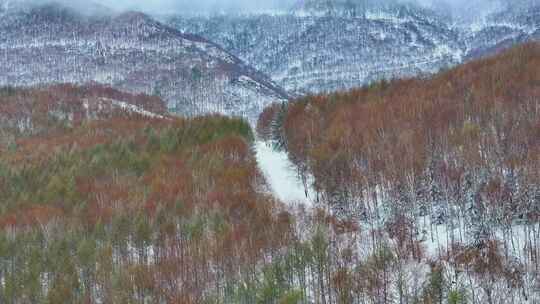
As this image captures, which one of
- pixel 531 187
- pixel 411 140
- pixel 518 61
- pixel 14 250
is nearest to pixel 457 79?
pixel 518 61

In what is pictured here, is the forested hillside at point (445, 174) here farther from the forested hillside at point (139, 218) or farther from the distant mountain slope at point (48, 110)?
the distant mountain slope at point (48, 110)

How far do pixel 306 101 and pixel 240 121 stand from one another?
48.3 feet

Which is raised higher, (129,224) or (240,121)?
(240,121)

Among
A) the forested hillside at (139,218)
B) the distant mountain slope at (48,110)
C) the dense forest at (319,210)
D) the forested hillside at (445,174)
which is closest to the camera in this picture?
the forested hillside at (445,174)

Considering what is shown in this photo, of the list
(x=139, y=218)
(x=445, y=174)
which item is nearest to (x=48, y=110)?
(x=139, y=218)

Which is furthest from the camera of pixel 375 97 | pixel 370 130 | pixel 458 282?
pixel 375 97

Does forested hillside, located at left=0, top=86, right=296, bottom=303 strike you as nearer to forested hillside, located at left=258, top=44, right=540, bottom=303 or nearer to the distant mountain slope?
forested hillside, located at left=258, top=44, right=540, bottom=303

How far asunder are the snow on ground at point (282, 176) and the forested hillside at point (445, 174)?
2014 millimetres

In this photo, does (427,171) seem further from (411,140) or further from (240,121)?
(240,121)

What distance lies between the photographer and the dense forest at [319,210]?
43781mm

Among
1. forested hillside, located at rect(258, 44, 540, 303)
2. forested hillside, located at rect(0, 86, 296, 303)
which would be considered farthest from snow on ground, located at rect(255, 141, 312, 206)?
forested hillside, located at rect(0, 86, 296, 303)

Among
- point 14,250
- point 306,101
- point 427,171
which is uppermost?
point 306,101

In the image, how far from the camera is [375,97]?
103 metres

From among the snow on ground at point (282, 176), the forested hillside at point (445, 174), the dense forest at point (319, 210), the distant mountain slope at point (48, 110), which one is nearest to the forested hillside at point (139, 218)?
the dense forest at point (319, 210)
